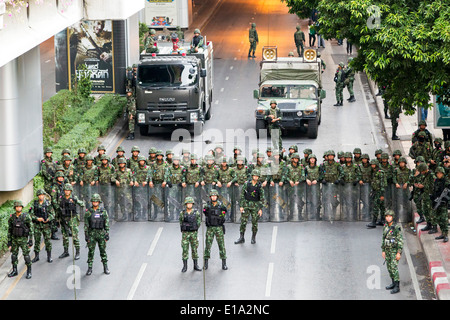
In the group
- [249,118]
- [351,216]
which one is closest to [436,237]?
[351,216]

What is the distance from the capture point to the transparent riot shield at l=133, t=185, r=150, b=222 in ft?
79.1

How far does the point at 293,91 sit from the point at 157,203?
9913 millimetres

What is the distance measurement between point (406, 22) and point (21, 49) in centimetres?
849

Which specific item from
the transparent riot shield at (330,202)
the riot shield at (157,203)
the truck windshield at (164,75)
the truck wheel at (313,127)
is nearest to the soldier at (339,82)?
the truck wheel at (313,127)

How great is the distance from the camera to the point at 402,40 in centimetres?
2131

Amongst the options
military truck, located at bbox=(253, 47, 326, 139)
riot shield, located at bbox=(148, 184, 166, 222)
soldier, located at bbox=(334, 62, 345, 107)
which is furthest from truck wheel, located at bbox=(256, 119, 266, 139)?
riot shield, located at bbox=(148, 184, 166, 222)

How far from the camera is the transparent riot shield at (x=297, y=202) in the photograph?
23.9 metres

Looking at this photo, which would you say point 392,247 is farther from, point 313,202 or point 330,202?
point 313,202

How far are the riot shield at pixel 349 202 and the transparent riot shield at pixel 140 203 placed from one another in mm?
4812

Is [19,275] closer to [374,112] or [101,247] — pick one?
[101,247]

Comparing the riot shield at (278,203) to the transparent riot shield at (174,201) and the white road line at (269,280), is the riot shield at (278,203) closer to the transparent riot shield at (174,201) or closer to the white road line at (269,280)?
the transparent riot shield at (174,201)

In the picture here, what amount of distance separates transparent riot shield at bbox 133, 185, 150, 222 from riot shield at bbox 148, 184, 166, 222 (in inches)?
3.9

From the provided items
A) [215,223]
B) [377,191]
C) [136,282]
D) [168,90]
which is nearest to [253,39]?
[168,90]

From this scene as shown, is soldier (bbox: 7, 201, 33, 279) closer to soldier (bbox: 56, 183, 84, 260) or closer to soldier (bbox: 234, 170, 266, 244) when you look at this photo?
soldier (bbox: 56, 183, 84, 260)
